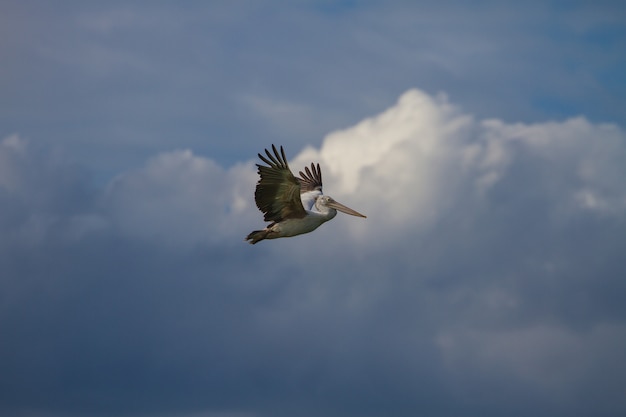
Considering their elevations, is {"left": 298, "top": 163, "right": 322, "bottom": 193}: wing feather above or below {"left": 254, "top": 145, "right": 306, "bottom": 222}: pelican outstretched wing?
above

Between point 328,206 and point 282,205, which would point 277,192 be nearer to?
point 282,205

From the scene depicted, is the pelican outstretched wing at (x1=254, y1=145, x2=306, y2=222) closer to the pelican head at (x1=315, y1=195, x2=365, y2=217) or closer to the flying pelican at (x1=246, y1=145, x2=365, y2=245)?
the flying pelican at (x1=246, y1=145, x2=365, y2=245)

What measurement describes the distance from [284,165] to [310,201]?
18.5ft

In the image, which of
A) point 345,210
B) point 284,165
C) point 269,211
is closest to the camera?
point 284,165

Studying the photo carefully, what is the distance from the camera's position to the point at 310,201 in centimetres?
3169

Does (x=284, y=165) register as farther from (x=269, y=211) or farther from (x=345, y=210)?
(x=345, y=210)

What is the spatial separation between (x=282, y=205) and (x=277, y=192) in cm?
60

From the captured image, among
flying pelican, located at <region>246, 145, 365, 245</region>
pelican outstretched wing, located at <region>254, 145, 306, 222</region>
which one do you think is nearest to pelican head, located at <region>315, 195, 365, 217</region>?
flying pelican, located at <region>246, 145, 365, 245</region>

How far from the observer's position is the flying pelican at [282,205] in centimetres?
2641

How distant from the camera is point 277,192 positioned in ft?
89.4

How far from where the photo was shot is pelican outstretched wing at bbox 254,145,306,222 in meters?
26.2

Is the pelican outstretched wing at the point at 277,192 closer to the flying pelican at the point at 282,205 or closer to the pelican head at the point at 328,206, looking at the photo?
the flying pelican at the point at 282,205

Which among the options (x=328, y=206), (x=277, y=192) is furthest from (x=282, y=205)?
(x=328, y=206)

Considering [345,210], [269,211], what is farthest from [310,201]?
[269,211]
